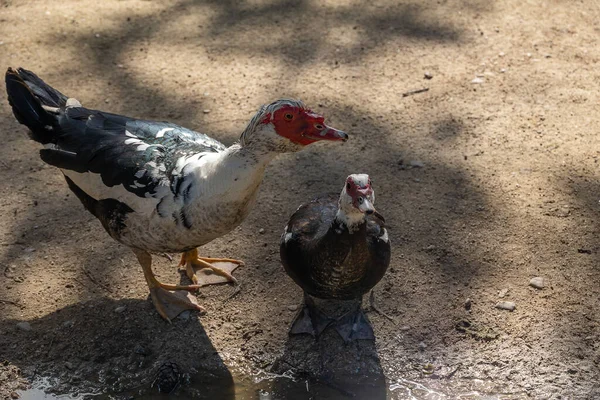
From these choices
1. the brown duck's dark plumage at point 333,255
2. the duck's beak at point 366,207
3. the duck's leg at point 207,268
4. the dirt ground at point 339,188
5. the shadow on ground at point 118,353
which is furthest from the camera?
the duck's leg at point 207,268

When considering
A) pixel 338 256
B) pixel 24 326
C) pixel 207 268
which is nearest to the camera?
pixel 338 256

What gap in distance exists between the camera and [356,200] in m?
3.65

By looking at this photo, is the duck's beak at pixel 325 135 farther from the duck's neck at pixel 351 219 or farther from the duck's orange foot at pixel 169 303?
the duck's orange foot at pixel 169 303

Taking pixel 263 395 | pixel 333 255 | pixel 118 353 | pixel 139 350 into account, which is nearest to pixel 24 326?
pixel 118 353

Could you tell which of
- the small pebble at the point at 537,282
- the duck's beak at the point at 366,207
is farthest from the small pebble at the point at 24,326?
the small pebble at the point at 537,282

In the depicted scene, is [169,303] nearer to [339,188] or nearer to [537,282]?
[339,188]

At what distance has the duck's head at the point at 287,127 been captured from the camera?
370cm

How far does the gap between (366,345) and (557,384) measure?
1.01 meters

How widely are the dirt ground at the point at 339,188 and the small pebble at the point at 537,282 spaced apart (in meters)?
0.04

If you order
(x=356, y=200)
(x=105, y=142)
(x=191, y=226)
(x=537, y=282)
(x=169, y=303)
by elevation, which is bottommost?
(x=537, y=282)

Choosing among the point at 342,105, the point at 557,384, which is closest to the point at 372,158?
the point at 342,105

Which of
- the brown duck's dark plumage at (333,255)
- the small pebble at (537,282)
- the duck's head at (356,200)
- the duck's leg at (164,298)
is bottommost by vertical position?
the small pebble at (537,282)

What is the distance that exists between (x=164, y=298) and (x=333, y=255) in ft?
3.75

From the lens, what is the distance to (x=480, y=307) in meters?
4.35
